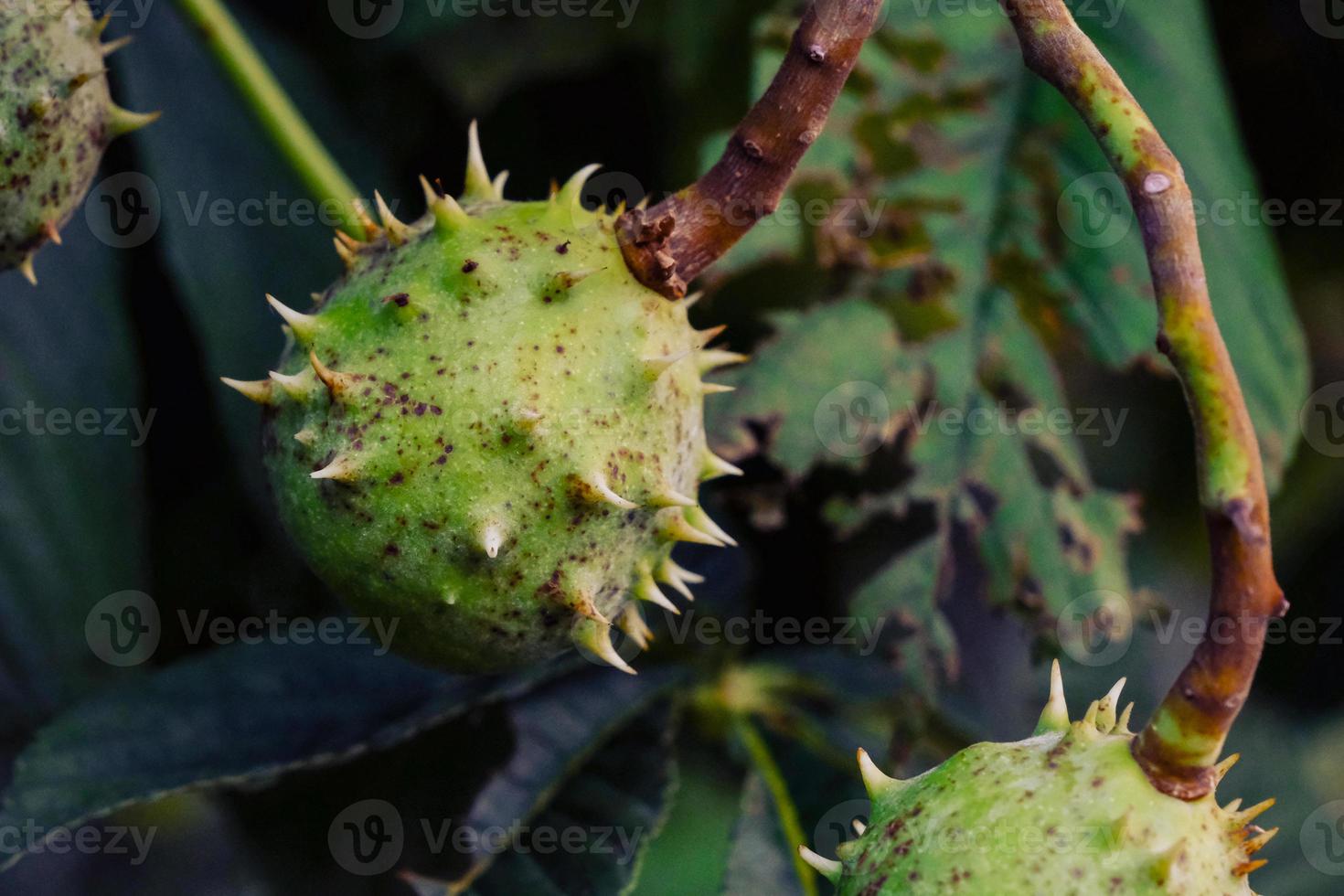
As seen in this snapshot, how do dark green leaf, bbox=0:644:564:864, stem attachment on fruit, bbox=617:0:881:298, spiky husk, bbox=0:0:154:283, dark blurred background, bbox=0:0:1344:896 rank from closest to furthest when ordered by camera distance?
stem attachment on fruit, bbox=617:0:881:298
spiky husk, bbox=0:0:154:283
dark green leaf, bbox=0:644:564:864
dark blurred background, bbox=0:0:1344:896

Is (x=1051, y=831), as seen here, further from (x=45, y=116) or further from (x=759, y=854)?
(x=45, y=116)

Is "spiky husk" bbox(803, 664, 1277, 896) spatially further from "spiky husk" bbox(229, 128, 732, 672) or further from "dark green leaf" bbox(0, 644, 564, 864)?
"dark green leaf" bbox(0, 644, 564, 864)

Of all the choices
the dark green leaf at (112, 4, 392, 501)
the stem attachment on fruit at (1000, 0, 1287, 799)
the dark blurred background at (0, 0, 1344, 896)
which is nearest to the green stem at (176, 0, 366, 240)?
the dark green leaf at (112, 4, 392, 501)

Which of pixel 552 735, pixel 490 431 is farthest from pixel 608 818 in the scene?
pixel 490 431

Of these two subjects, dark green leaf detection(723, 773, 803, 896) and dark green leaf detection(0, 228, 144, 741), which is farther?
dark green leaf detection(0, 228, 144, 741)

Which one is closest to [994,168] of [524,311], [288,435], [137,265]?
[524,311]

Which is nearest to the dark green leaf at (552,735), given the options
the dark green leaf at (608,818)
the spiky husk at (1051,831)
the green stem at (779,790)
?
the dark green leaf at (608,818)

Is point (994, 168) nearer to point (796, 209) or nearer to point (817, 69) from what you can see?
point (796, 209)
